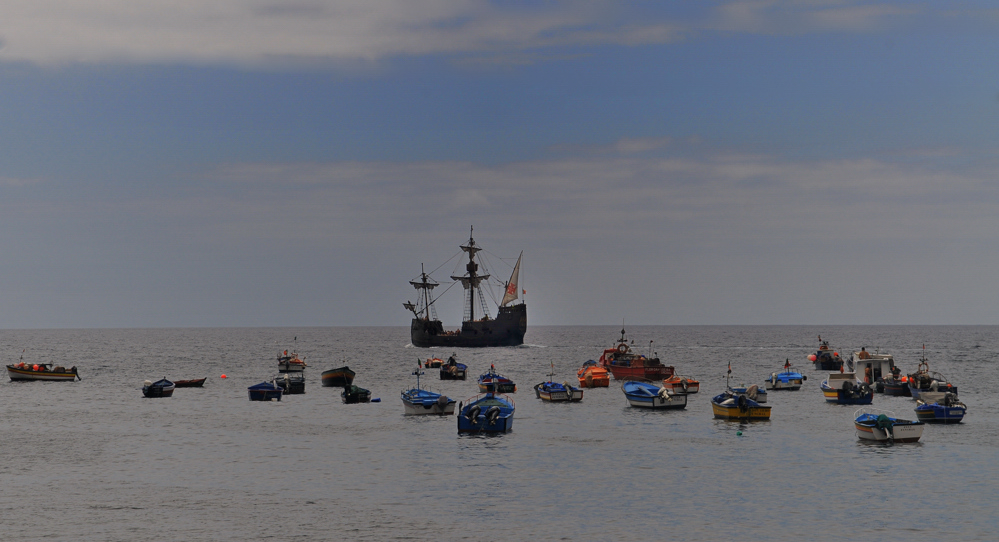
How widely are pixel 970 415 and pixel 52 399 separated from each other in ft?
320

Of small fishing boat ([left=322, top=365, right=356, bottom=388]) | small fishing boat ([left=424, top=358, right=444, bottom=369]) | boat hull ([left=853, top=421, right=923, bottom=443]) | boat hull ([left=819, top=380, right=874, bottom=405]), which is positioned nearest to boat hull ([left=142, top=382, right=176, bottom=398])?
small fishing boat ([left=322, top=365, right=356, bottom=388])

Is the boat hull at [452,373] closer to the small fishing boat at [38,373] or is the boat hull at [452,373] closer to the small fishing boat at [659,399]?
the small fishing boat at [659,399]

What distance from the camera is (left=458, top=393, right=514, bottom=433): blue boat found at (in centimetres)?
7031

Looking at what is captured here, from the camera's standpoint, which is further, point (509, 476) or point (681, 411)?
point (681, 411)

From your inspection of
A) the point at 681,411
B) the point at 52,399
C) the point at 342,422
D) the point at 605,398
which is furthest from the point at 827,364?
the point at 52,399

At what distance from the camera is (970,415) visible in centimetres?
8244

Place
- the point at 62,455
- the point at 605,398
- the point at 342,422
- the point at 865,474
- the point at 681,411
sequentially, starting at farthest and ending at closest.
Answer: the point at 605,398 < the point at 681,411 < the point at 342,422 < the point at 62,455 < the point at 865,474

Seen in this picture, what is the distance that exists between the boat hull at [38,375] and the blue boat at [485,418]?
92.8 metres

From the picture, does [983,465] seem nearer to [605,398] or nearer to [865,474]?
[865,474]

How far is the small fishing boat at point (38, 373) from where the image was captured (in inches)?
5389

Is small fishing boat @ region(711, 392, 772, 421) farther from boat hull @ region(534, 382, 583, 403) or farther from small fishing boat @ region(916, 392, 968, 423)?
boat hull @ region(534, 382, 583, 403)

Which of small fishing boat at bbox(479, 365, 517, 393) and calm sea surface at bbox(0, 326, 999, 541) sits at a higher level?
small fishing boat at bbox(479, 365, 517, 393)

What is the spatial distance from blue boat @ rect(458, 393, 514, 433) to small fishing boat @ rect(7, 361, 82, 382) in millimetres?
91732

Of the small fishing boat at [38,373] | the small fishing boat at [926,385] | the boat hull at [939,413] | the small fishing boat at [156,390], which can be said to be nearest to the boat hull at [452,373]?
the small fishing boat at [156,390]
